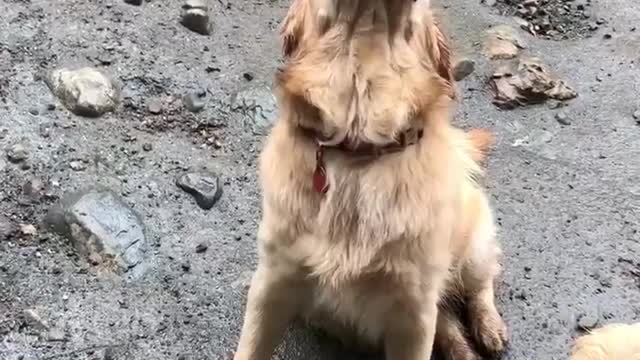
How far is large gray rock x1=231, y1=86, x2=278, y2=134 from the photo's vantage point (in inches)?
138

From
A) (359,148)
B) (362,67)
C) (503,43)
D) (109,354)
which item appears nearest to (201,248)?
(109,354)

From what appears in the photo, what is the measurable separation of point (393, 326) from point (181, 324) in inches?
27.2

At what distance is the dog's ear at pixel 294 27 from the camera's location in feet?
7.41

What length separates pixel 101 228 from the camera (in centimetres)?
305

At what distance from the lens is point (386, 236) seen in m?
2.38

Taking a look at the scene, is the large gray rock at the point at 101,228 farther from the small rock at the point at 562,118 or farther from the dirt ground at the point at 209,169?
the small rock at the point at 562,118

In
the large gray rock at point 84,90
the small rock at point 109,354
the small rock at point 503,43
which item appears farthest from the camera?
the small rock at point 503,43

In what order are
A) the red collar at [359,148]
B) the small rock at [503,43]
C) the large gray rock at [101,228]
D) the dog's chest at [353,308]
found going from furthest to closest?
the small rock at [503,43] → the large gray rock at [101,228] → the dog's chest at [353,308] → the red collar at [359,148]

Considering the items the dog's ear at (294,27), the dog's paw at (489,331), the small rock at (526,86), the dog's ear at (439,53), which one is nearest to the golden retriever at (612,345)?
the dog's paw at (489,331)

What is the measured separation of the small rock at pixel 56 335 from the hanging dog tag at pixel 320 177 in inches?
36.1

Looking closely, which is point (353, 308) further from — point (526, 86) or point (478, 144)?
point (526, 86)

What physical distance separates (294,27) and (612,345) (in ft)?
3.63

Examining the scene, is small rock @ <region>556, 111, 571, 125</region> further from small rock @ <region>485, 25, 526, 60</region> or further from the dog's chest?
the dog's chest

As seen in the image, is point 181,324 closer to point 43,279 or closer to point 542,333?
point 43,279
